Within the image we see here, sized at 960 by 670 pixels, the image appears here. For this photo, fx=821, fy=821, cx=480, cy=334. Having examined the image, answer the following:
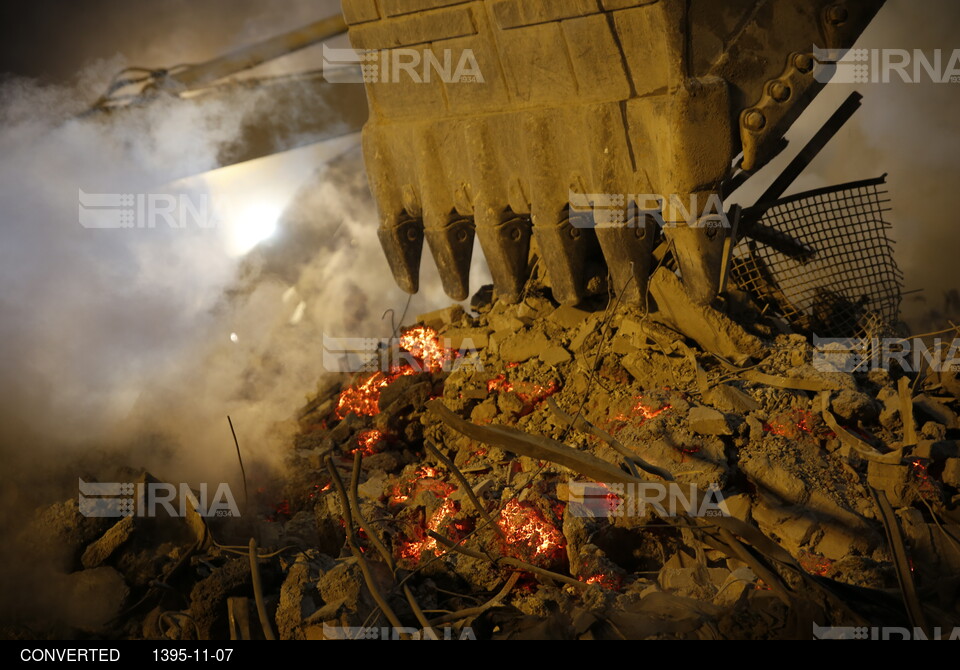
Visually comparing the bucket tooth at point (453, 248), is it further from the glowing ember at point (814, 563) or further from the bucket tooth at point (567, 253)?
the glowing ember at point (814, 563)

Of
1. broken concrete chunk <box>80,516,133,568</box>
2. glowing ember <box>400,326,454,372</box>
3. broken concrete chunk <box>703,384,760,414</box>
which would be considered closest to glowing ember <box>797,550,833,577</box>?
broken concrete chunk <box>703,384,760,414</box>

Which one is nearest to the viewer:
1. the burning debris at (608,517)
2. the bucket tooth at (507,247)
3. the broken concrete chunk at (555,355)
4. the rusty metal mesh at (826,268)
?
the burning debris at (608,517)

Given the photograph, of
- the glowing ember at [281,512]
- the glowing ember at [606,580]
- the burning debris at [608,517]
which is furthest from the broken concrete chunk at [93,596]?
the glowing ember at [606,580]

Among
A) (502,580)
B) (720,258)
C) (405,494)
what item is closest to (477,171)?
(720,258)

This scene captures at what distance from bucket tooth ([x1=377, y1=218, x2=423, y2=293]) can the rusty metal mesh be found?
69.8 inches

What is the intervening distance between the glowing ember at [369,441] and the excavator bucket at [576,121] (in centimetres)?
84

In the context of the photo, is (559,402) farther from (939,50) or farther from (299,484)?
(939,50)

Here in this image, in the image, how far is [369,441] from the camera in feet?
14.7

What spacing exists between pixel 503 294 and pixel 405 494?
3.94 feet

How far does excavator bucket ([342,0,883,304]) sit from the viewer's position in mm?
3352

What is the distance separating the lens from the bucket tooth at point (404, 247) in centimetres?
448

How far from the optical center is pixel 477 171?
4.07 m

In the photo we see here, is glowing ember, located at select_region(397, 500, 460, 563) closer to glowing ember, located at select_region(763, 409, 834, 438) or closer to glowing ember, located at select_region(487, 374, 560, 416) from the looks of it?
glowing ember, located at select_region(487, 374, 560, 416)

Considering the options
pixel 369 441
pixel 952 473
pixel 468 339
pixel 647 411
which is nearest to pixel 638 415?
pixel 647 411
